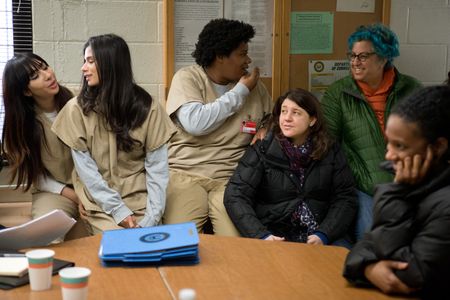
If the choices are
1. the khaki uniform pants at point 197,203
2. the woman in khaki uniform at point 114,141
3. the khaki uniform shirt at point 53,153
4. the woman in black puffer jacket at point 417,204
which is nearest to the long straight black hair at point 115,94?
the woman in khaki uniform at point 114,141

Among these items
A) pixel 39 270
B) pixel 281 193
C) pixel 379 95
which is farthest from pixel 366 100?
pixel 39 270

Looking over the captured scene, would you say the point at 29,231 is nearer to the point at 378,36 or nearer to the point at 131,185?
the point at 131,185

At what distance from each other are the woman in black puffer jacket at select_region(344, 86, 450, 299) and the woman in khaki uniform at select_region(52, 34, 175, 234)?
132cm

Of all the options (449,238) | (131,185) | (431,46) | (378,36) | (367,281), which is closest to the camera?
(449,238)

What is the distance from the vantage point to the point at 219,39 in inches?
117

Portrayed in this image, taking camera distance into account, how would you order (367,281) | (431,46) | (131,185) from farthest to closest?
(431,46), (131,185), (367,281)

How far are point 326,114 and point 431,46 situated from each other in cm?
104

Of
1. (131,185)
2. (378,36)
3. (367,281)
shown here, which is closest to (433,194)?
(367,281)

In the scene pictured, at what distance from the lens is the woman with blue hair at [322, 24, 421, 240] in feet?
9.52

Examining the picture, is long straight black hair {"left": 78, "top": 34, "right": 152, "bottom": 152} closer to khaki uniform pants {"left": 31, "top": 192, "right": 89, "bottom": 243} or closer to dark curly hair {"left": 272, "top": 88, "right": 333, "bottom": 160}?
khaki uniform pants {"left": 31, "top": 192, "right": 89, "bottom": 243}

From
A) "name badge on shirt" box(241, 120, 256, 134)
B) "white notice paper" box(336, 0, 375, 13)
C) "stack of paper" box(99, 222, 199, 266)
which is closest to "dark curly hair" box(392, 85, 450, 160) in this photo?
"stack of paper" box(99, 222, 199, 266)

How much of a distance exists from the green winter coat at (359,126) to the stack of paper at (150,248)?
1.39 meters

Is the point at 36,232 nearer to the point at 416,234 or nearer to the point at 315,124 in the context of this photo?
the point at 416,234

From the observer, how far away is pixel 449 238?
1344mm
